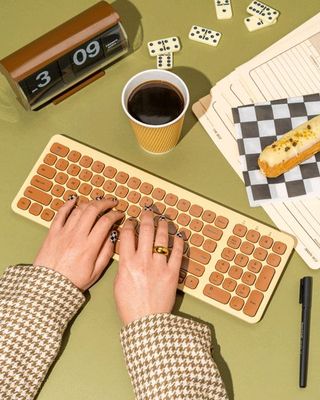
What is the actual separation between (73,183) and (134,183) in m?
0.11

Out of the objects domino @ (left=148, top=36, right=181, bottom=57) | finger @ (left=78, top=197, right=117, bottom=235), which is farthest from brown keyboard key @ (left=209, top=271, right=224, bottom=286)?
domino @ (left=148, top=36, right=181, bottom=57)

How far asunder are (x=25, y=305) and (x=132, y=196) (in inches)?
9.8

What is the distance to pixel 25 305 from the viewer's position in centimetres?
78

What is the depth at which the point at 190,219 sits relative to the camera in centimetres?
86

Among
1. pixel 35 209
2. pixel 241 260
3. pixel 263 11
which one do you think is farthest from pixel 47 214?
pixel 263 11

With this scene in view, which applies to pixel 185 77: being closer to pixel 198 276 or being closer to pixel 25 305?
pixel 198 276

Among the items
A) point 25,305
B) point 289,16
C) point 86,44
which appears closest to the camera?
point 25,305

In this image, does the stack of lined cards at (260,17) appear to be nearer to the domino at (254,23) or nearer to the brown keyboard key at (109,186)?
the domino at (254,23)

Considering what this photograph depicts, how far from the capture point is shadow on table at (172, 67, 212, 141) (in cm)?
94

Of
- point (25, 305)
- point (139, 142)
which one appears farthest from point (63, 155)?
point (25, 305)

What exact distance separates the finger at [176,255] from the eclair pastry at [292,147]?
0.19 m

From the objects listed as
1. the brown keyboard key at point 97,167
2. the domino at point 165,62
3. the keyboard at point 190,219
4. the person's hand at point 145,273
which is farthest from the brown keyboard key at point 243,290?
the domino at point 165,62

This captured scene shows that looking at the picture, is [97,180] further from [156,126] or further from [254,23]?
[254,23]

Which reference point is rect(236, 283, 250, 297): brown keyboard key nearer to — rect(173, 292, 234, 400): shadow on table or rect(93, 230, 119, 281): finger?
rect(173, 292, 234, 400): shadow on table
